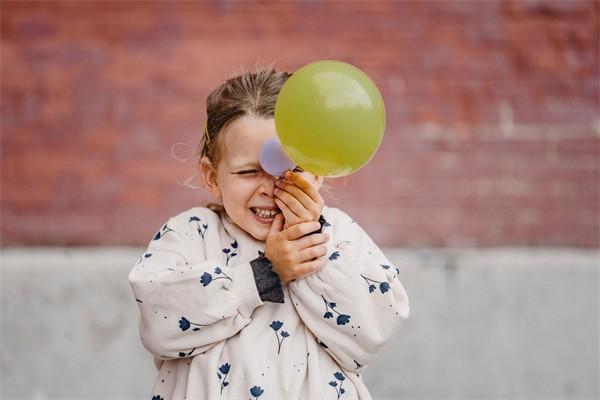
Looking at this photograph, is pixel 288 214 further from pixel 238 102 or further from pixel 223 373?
pixel 223 373

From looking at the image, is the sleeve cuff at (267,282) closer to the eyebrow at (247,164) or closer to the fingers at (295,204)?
the fingers at (295,204)

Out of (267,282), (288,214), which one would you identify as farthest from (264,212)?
(267,282)

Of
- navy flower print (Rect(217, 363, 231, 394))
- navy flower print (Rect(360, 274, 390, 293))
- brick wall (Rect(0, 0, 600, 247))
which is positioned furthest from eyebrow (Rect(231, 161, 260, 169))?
brick wall (Rect(0, 0, 600, 247))

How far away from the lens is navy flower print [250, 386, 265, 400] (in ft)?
7.48

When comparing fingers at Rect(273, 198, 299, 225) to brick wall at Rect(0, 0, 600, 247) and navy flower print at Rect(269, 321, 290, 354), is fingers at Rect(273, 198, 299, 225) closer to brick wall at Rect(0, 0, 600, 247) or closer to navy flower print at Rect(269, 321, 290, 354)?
navy flower print at Rect(269, 321, 290, 354)

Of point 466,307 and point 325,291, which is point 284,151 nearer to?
point 325,291

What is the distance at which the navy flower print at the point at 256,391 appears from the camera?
2281 mm

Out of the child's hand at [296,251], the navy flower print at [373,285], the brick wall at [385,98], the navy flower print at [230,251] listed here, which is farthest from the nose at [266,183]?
the brick wall at [385,98]

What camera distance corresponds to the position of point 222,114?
2477 millimetres

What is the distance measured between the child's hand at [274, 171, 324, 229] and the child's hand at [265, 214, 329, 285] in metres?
0.02

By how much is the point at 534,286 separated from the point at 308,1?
6.21 feet

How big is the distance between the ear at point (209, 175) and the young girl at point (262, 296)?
2.9 inches

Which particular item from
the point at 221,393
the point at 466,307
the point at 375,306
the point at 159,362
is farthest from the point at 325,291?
the point at 466,307

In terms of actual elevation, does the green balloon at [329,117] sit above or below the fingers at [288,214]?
above
